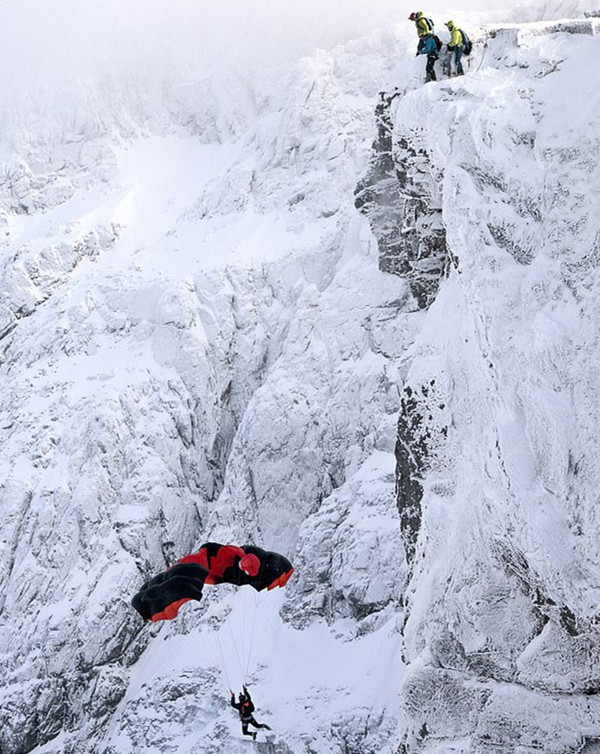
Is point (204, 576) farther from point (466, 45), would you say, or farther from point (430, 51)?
point (466, 45)

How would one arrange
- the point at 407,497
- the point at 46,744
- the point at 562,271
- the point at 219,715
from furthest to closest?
1. the point at 46,744
2. the point at 219,715
3. the point at 407,497
4. the point at 562,271

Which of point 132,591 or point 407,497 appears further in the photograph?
point 132,591

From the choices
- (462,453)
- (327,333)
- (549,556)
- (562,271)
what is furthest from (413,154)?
(327,333)

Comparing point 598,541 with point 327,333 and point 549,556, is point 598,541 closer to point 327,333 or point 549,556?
point 549,556

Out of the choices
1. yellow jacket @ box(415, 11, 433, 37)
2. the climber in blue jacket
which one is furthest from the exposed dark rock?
yellow jacket @ box(415, 11, 433, 37)

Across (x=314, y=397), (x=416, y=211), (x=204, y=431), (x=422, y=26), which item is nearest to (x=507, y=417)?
(x=416, y=211)

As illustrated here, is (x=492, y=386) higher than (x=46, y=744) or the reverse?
higher
